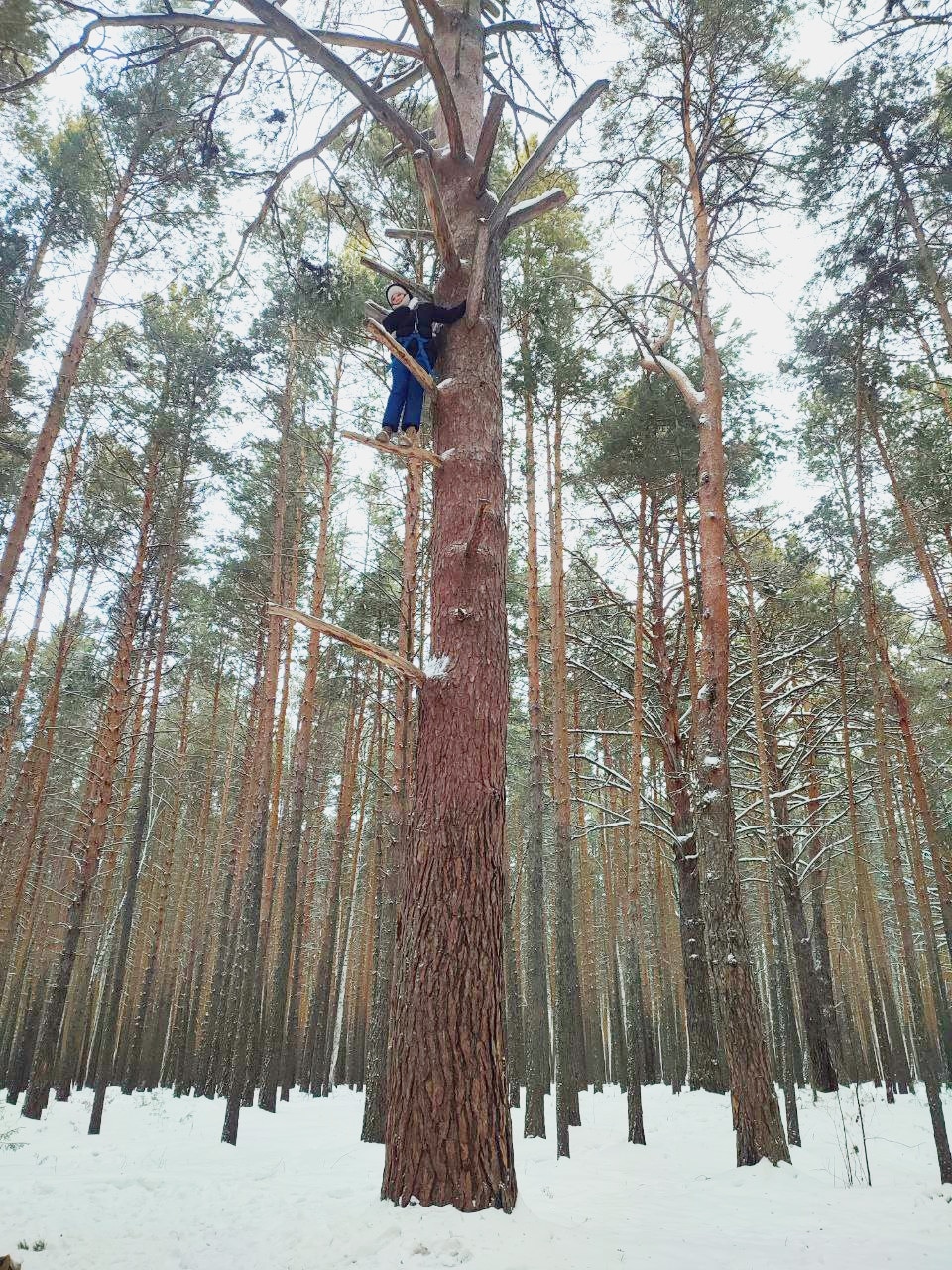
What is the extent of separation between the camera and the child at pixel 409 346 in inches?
152

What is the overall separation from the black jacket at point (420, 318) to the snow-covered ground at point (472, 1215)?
163 inches

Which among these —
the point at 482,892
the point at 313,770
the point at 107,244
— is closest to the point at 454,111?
the point at 482,892

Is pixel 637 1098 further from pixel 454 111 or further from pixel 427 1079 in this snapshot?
pixel 454 111

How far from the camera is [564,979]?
8086 millimetres

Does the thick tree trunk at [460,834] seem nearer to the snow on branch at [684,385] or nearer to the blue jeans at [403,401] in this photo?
the blue jeans at [403,401]

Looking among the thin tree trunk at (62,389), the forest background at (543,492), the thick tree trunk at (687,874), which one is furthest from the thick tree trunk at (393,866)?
the thick tree trunk at (687,874)

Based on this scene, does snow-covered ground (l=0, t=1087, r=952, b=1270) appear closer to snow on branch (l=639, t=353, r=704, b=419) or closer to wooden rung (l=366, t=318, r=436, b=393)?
wooden rung (l=366, t=318, r=436, b=393)

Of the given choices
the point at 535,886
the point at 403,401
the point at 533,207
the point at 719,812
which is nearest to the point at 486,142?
the point at 533,207

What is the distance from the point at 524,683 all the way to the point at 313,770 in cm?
571

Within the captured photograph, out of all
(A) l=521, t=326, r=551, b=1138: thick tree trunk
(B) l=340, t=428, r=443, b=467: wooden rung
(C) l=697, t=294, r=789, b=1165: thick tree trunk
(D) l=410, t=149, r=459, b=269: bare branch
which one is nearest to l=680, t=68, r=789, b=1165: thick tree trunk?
(C) l=697, t=294, r=789, b=1165: thick tree trunk

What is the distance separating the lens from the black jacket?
3.86 meters

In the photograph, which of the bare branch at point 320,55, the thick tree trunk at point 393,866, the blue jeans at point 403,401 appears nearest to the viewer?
the bare branch at point 320,55

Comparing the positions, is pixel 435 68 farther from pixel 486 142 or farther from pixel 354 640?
pixel 354 640

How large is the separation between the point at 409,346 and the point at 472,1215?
4.10 metres
